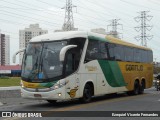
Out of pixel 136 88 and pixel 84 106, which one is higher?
pixel 136 88

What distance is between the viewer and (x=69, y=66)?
17.6m

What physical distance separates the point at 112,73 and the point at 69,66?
5.39m

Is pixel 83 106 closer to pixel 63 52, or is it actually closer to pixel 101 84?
pixel 63 52

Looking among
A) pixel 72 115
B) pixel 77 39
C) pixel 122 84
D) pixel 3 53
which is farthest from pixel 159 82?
pixel 3 53

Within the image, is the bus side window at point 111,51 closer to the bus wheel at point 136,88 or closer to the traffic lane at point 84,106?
the traffic lane at point 84,106

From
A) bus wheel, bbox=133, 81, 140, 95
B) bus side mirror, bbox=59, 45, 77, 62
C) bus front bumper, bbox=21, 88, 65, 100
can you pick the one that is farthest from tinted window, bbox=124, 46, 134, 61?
bus front bumper, bbox=21, 88, 65, 100

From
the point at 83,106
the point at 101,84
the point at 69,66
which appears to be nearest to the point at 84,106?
the point at 83,106

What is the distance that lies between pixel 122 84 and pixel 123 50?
212 cm

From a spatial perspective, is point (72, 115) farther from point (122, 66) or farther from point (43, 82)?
point (122, 66)

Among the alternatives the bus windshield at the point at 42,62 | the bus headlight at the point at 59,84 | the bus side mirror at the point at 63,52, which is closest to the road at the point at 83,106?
the bus headlight at the point at 59,84

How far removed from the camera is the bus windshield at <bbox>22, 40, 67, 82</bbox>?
17016mm

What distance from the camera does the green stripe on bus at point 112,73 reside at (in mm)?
21330

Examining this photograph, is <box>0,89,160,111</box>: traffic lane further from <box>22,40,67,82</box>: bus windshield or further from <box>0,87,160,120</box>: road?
<box>22,40,67,82</box>: bus windshield

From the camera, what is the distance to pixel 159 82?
34.1 metres
